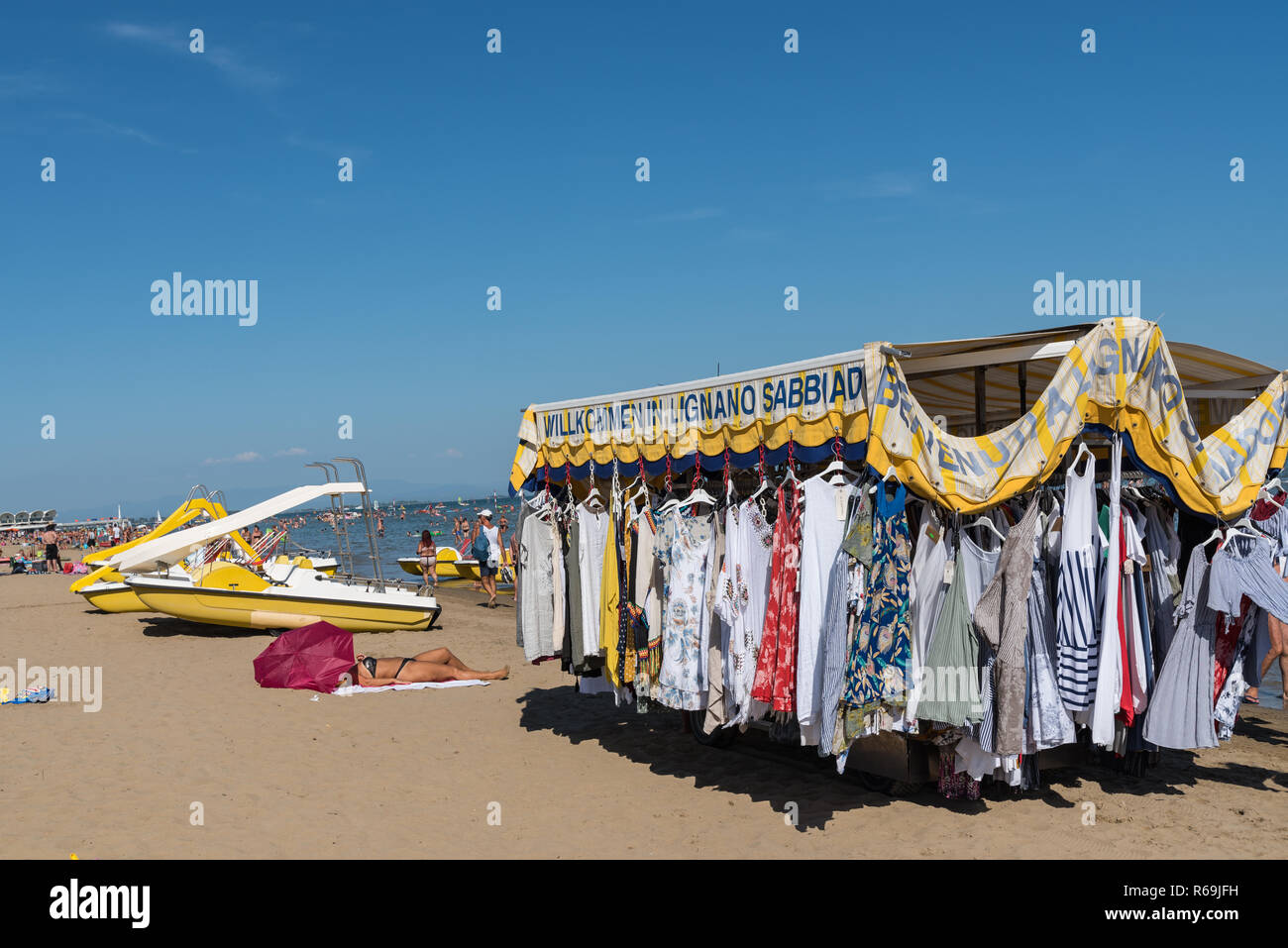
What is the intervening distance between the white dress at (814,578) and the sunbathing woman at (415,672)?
6.28 metres

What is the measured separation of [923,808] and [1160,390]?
314 centimetres

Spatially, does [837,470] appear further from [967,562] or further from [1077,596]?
[1077,596]

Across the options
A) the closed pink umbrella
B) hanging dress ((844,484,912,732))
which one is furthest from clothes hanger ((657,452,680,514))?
the closed pink umbrella

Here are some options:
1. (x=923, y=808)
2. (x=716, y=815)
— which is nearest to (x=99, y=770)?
(x=716, y=815)

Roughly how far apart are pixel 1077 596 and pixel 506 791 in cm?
428

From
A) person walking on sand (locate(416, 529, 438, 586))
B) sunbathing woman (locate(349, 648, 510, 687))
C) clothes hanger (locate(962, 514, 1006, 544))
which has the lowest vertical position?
sunbathing woman (locate(349, 648, 510, 687))

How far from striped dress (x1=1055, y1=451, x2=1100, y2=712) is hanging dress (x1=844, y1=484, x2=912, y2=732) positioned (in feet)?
3.47

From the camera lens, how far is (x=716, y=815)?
242 inches

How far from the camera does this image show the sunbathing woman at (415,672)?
10.7 meters

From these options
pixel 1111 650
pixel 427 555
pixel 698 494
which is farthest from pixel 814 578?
pixel 427 555

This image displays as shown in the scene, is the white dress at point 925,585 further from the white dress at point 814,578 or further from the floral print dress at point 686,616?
the floral print dress at point 686,616

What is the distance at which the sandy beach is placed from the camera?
558cm

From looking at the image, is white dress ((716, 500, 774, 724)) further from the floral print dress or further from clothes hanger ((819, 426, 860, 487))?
clothes hanger ((819, 426, 860, 487))
